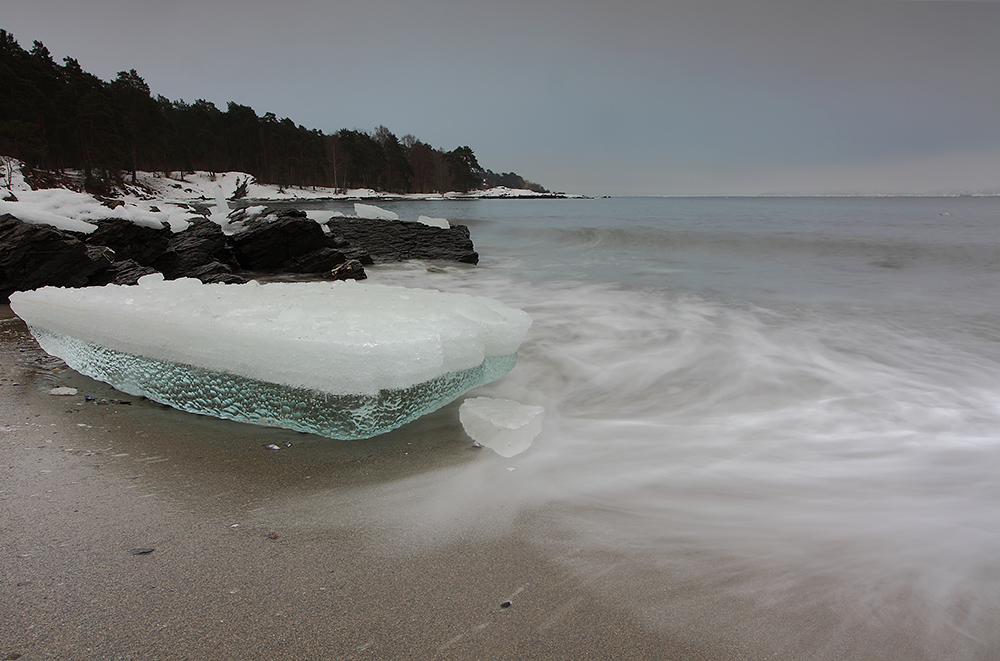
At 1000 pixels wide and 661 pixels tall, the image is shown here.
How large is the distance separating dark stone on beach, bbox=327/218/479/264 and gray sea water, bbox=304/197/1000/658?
392cm

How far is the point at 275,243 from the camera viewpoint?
24.2ft

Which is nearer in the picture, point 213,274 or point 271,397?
point 271,397

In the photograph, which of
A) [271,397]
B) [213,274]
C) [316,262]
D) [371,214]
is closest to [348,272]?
→ [316,262]

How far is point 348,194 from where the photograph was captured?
62.5 metres

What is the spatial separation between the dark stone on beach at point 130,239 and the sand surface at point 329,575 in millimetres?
5230

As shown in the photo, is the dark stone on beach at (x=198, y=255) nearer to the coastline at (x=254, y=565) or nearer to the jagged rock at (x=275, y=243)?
the jagged rock at (x=275, y=243)

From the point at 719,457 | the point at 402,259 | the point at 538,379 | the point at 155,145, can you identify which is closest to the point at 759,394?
the point at 719,457

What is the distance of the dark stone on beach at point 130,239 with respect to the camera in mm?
6105

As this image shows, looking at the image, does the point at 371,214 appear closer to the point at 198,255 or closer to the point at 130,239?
the point at 198,255

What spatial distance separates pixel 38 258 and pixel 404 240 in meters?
6.07

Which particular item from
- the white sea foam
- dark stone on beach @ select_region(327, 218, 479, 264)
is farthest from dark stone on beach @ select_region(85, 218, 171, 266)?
the white sea foam

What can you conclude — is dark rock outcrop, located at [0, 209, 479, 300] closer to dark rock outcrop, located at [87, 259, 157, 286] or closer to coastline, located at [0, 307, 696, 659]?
dark rock outcrop, located at [87, 259, 157, 286]

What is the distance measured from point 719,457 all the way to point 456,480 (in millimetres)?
1230

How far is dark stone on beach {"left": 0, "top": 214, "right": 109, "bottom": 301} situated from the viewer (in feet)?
14.7
